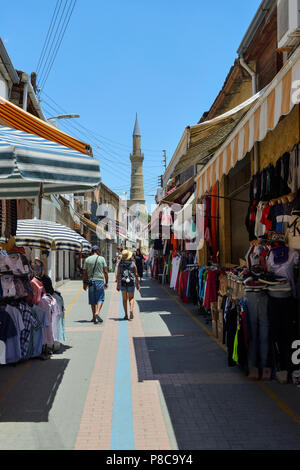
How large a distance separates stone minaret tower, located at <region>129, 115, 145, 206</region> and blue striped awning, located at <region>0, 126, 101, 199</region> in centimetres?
9460

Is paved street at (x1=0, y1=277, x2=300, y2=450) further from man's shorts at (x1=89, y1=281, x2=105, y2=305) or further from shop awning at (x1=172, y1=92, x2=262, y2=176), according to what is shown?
shop awning at (x1=172, y1=92, x2=262, y2=176)

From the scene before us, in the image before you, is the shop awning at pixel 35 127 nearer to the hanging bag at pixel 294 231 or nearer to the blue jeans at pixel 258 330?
the hanging bag at pixel 294 231

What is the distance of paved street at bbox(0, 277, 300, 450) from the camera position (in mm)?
3781

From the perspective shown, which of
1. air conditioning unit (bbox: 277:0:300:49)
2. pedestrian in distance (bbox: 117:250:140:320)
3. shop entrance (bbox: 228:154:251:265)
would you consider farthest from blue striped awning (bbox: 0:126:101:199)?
shop entrance (bbox: 228:154:251:265)

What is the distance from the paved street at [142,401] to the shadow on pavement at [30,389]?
0.01 metres

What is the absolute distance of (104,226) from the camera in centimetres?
4478

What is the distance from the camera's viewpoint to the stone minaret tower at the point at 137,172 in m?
99.1

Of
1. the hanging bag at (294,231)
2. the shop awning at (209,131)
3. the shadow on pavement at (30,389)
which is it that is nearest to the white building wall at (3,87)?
the shop awning at (209,131)

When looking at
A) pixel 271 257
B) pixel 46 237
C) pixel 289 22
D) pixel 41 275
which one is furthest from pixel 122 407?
pixel 289 22

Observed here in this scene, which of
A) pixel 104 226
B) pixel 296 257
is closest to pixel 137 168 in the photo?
pixel 104 226

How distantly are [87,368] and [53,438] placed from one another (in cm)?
233

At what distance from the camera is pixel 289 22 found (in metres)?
6.97

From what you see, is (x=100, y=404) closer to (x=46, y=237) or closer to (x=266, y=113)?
(x=266, y=113)

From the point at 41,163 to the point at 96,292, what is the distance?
19.7ft
